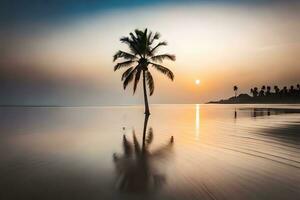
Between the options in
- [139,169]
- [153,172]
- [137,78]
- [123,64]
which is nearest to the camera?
[153,172]

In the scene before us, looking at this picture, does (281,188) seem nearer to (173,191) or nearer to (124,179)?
(173,191)

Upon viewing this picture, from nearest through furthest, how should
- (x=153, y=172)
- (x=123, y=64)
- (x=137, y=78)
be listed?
1. (x=153, y=172)
2. (x=137, y=78)
3. (x=123, y=64)

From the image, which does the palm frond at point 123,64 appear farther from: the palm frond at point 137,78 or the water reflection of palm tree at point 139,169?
the water reflection of palm tree at point 139,169

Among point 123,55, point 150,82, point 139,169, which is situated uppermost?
point 123,55

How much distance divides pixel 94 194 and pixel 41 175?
233 centimetres

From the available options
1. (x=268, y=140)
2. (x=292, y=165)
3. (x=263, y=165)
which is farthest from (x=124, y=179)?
(x=268, y=140)

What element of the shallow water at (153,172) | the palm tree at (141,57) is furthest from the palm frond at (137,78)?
the shallow water at (153,172)

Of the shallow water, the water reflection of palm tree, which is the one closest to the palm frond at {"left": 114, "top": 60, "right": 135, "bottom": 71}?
the shallow water

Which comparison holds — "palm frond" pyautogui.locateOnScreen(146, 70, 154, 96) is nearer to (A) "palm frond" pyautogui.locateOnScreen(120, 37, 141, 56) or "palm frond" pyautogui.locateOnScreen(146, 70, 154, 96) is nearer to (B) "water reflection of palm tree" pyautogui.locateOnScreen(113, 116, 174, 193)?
(A) "palm frond" pyautogui.locateOnScreen(120, 37, 141, 56)

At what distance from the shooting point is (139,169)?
772cm

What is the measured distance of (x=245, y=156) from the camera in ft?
31.1

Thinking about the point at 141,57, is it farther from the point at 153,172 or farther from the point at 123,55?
the point at 153,172

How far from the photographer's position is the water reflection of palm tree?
20.0 ft

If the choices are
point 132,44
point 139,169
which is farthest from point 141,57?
point 139,169
